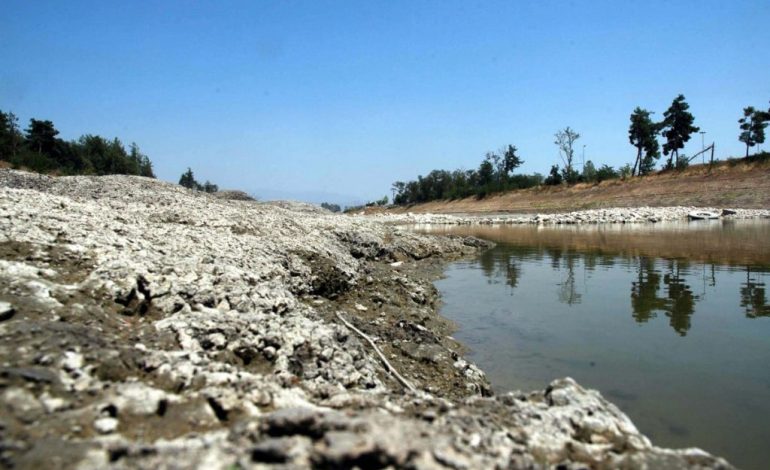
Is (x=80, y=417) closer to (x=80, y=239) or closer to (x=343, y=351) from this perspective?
(x=343, y=351)

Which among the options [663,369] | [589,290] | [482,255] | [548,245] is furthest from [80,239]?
[548,245]

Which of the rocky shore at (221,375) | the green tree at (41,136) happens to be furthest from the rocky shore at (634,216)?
the green tree at (41,136)

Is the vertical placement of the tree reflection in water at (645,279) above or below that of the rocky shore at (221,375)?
below

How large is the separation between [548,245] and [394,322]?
1737 cm

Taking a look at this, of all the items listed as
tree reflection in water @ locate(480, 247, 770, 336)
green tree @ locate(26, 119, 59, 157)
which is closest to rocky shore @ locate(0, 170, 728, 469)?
tree reflection in water @ locate(480, 247, 770, 336)

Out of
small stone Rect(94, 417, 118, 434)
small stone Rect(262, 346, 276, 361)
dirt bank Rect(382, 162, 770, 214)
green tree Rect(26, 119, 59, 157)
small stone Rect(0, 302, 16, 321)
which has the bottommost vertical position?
small stone Rect(262, 346, 276, 361)

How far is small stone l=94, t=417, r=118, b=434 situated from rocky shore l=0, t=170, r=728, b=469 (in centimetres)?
1

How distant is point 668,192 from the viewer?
1907 inches

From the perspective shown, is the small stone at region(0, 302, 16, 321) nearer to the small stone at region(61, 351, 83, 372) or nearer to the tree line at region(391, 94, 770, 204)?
the small stone at region(61, 351, 83, 372)

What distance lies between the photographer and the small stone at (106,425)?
9.80 feet

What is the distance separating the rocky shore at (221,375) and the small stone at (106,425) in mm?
10

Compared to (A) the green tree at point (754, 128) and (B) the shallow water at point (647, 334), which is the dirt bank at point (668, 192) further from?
(B) the shallow water at point (647, 334)

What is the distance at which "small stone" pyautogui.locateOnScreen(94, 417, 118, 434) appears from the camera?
2.99m

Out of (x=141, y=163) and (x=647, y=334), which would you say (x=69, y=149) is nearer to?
(x=141, y=163)
